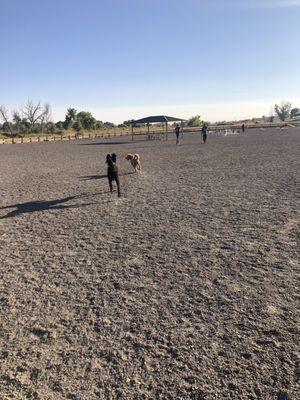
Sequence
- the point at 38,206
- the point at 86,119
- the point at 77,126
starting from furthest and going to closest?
the point at 86,119 < the point at 77,126 < the point at 38,206

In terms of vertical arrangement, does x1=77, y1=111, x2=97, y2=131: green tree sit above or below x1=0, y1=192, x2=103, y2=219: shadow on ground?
above

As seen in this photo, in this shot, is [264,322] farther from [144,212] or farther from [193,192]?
[193,192]

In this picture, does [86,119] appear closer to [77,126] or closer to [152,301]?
[77,126]

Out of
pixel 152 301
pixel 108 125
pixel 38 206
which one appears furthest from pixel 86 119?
pixel 152 301

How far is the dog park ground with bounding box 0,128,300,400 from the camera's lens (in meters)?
3.33

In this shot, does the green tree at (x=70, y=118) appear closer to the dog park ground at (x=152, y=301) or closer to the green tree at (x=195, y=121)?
the green tree at (x=195, y=121)

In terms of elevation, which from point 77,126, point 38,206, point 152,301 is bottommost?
point 152,301

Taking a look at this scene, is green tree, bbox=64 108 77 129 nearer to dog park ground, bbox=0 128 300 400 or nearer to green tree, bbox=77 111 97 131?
green tree, bbox=77 111 97 131

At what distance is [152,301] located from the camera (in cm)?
473

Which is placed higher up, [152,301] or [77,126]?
[77,126]

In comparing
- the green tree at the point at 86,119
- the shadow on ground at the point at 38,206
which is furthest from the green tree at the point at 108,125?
the shadow on ground at the point at 38,206

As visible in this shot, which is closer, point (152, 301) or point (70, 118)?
point (152, 301)

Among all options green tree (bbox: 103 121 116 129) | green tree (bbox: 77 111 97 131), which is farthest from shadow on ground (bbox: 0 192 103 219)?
green tree (bbox: 103 121 116 129)

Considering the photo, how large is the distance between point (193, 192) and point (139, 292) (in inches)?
265
